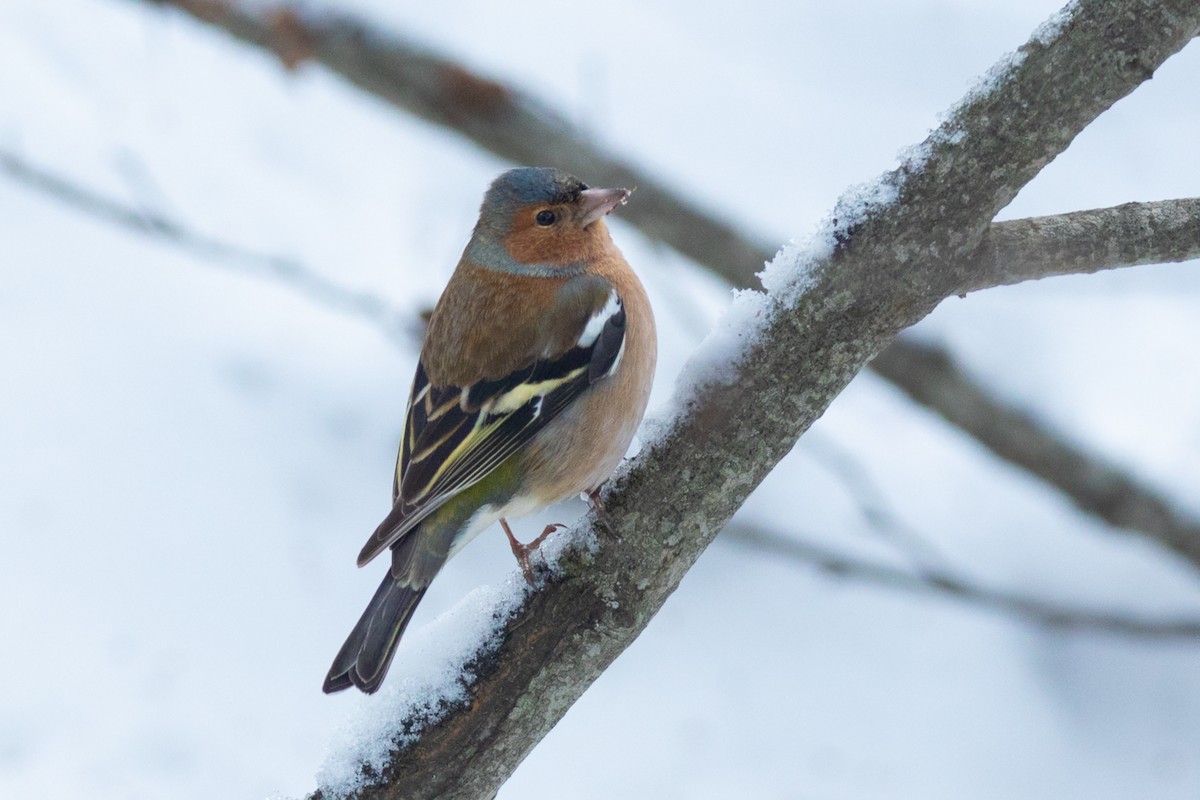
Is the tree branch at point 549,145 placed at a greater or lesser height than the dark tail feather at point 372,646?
greater

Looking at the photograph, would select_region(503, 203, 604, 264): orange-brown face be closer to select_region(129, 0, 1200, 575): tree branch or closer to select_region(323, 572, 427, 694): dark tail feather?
select_region(323, 572, 427, 694): dark tail feather

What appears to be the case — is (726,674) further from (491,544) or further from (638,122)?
(638,122)

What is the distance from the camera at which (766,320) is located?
Answer: 6.44ft

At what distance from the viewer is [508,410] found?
267cm

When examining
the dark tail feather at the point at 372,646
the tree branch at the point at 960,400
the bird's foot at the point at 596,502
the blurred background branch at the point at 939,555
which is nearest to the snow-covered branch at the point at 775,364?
the bird's foot at the point at 596,502

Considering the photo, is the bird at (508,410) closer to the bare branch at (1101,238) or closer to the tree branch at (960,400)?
the tree branch at (960,400)

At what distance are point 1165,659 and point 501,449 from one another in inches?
124

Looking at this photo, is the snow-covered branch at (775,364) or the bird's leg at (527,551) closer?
the snow-covered branch at (775,364)

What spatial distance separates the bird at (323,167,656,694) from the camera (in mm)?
2494

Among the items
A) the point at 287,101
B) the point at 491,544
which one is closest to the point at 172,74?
the point at 287,101

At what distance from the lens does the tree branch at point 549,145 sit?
4.25 metres

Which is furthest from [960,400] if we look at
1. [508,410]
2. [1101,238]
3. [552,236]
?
[1101,238]

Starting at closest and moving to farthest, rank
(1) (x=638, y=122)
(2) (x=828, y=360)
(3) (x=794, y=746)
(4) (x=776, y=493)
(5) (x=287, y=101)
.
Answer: (2) (x=828, y=360)
(3) (x=794, y=746)
(4) (x=776, y=493)
(1) (x=638, y=122)
(5) (x=287, y=101)

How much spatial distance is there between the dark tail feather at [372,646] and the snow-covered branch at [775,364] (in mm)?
286
